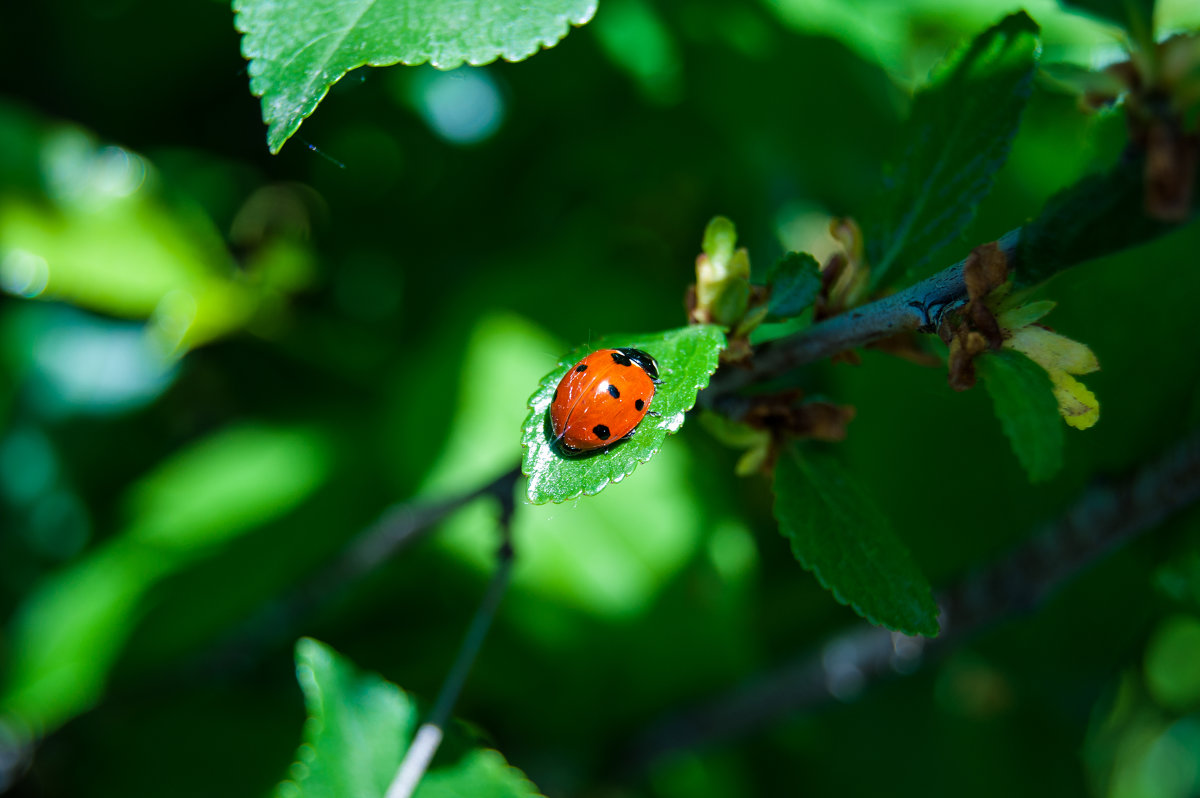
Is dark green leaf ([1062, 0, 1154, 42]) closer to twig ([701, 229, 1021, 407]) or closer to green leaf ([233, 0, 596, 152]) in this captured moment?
twig ([701, 229, 1021, 407])

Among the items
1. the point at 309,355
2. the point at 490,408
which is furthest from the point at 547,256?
the point at 309,355

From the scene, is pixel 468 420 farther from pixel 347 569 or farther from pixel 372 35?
pixel 372 35

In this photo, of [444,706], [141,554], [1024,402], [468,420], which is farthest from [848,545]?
[141,554]

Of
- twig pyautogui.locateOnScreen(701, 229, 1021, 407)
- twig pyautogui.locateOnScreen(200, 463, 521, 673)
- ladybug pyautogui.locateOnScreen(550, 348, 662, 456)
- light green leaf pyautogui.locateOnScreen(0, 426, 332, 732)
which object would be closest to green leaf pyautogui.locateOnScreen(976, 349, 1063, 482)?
twig pyautogui.locateOnScreen(701, 229, 1021, 407)

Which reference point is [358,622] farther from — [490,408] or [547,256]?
[547,256]

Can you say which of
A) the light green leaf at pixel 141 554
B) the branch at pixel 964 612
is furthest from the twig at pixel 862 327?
the light green leaf at pixel 141 554

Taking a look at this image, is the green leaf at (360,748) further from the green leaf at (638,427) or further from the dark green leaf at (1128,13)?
the dark green leaf at (1128,13)
